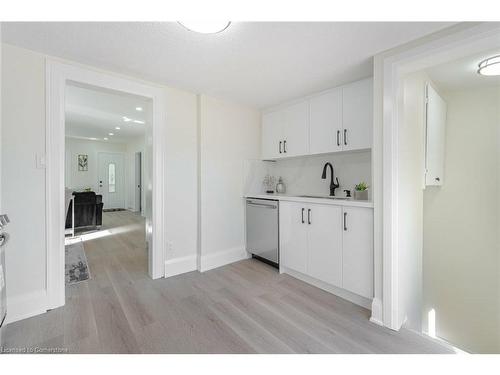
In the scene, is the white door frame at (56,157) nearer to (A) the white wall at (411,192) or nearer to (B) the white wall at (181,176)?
(B) the white wall at (181,176)

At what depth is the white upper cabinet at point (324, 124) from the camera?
91.9 inches

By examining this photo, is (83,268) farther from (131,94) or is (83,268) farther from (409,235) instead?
(409,235)

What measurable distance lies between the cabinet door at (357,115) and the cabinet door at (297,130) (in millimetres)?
507

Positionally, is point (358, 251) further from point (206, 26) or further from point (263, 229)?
point (206, 26)

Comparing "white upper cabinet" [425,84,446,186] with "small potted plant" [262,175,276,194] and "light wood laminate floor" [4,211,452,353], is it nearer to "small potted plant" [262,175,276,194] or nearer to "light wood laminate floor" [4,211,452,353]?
"light wood laminate floor" [4,211,452,353]

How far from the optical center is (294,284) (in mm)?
2500

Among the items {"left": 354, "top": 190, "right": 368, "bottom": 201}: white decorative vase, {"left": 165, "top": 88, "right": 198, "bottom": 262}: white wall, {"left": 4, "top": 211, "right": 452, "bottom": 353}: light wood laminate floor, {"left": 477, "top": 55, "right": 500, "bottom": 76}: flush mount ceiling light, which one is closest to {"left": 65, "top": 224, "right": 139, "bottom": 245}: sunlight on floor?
{"left": 4, "top": 211, "right": 452, "bottom": 353}: light wood laminate floor

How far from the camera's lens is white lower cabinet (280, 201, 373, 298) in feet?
6.60

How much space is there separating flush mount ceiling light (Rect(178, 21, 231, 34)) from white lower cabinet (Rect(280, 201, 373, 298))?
5.86 feet

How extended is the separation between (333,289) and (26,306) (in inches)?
108

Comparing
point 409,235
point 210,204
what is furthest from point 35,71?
point 409,235
